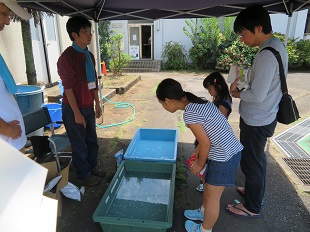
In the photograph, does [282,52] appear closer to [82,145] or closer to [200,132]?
[200,132]

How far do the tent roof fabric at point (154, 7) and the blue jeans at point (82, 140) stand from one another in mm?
1467

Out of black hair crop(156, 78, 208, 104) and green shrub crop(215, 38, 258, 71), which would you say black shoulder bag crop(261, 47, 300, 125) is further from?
green shrub crop(215, 38, 258, 71)

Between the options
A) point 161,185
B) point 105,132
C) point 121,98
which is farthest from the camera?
point 121,98

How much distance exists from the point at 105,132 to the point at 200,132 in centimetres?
309

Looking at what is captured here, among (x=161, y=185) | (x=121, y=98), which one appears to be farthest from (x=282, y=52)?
(x=121, y=98)

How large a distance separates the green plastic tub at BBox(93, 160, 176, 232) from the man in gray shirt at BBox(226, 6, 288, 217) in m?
0.80

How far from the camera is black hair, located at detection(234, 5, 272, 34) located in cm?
172

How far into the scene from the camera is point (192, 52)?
42.9ft

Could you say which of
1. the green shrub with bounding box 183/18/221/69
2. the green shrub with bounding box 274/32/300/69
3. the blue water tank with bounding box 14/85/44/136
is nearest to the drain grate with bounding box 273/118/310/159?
the blue water tank with bounding box 14/85/44/136

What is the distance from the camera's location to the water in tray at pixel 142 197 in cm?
227

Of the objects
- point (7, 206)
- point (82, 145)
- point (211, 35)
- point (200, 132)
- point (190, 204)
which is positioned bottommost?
point (190, 204)

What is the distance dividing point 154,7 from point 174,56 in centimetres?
1053

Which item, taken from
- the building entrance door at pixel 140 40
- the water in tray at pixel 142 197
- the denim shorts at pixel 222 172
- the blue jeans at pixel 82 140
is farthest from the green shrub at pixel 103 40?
the denim shorts at pixel 222 172

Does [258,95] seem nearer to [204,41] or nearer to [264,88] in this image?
[264,88]
